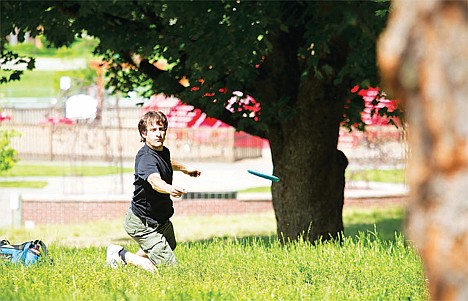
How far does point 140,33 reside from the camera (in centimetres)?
1338

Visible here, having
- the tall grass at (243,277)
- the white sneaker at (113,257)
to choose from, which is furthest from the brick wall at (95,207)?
the white sneaker at (113,257)

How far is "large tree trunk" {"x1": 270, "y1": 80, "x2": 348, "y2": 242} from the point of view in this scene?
13.2 m

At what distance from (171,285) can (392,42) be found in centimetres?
370

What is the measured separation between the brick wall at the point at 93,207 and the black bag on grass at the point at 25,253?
48.7 ft

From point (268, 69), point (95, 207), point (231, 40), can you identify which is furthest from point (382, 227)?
point (231, 40)

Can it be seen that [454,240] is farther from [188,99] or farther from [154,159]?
[188,99]

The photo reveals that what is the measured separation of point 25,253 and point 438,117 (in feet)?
19.7

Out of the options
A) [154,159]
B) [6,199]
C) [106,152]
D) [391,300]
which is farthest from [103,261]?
[106,152]

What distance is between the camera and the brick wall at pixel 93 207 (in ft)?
77.3

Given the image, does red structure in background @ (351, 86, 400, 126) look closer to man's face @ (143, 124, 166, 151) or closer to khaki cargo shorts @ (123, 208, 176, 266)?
man's face @ (143, 124, 166, 151)

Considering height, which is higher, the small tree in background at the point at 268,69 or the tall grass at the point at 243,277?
the small tree in background at the point at 268,69

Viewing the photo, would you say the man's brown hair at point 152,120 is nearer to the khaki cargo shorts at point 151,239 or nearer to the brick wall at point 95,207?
the khaki cargo shorts at point 151,239

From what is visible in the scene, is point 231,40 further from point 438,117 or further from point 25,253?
point 438,117

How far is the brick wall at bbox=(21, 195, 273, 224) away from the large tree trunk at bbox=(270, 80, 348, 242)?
10257 mm
